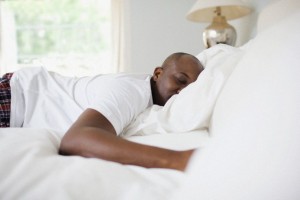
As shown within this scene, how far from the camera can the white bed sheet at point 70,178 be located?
412 mm

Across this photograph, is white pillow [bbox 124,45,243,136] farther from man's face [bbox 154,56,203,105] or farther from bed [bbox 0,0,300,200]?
bed [bbox 0,0,300,200]

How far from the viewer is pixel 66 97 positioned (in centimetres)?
102

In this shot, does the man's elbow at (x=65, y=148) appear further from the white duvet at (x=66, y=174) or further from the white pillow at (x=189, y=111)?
the white pillow at (x=189, y=111)

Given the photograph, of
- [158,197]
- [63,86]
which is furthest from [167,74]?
[158,197]

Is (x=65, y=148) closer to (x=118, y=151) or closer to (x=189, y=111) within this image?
(x=118, y=151)

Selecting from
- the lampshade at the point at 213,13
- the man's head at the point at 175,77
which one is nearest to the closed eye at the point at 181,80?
the man's head at the point at 175,77

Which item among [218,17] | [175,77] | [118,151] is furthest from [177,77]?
[218,17]

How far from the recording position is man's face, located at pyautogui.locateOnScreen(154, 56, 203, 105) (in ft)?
3.40

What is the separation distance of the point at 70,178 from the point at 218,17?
1789 millimetres

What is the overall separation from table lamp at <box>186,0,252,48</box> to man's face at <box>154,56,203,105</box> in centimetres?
84

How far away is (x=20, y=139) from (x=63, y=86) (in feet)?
1.75

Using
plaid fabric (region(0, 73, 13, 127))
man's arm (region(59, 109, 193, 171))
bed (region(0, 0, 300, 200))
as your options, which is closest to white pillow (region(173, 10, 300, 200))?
bed (region(0, 0, 300, 200))

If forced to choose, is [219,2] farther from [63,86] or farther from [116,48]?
[116,48]

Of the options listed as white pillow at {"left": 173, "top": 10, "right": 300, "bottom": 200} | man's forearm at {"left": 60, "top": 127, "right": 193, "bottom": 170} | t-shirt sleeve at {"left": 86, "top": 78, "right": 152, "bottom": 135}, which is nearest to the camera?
white pillow at {"left": 173, "top": 10, "right": 300, "bottom": 200}
